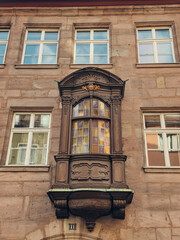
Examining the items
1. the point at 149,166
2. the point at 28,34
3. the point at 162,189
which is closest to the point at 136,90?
the point at 149,166

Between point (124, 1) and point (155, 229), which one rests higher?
point (124, 1)

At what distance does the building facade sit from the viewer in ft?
25.3

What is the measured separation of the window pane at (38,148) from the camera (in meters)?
8.88

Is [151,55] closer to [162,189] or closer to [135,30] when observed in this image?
[135,30]

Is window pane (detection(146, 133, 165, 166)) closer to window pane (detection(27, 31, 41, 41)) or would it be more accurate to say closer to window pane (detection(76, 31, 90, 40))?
window pane (detection(76, 31, 90, 40))

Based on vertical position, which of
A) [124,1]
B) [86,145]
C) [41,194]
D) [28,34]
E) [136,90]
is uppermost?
[124,1]

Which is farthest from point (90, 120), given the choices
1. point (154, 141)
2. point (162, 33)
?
point (162, 33)

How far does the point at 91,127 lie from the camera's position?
27.5 ft

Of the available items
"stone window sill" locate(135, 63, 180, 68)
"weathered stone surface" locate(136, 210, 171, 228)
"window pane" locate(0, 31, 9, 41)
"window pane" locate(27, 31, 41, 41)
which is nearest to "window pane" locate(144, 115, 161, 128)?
"stone window sill" locate(135, 63, 180, 68)

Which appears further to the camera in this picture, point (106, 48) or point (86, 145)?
point (106, 48)

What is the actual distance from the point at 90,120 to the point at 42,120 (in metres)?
1.86

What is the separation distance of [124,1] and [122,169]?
6988 mm

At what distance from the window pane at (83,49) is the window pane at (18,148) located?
377 cm

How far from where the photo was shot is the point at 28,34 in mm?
11398
